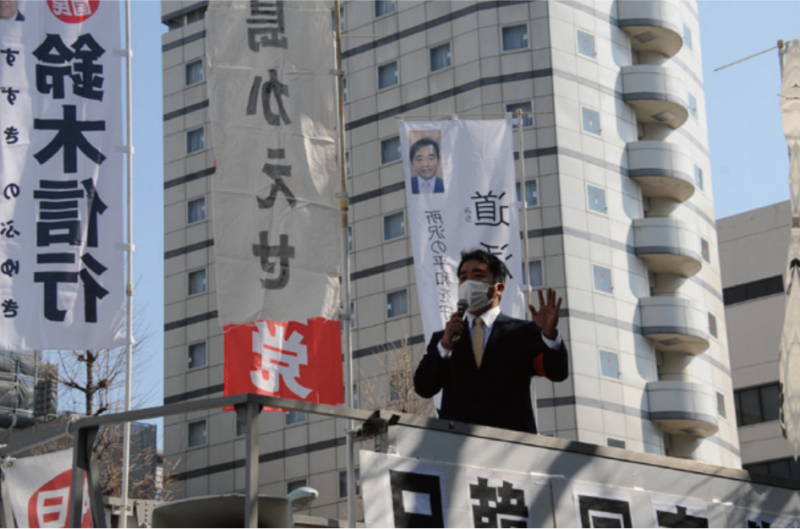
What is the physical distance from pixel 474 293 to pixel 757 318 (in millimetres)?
48584

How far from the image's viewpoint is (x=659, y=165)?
155 ft

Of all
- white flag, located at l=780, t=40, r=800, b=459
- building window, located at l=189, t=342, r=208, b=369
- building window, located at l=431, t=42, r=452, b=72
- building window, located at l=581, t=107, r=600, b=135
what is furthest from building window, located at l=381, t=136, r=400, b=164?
white flag, located at l=780, t=40, r=800, b=459

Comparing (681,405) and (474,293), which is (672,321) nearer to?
(681,405)

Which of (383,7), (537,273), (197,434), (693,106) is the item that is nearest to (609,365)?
(537,273)

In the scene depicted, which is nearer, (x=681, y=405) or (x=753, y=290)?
(x=681, y=405)

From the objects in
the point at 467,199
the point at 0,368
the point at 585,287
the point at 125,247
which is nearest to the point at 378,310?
the point at 585,287

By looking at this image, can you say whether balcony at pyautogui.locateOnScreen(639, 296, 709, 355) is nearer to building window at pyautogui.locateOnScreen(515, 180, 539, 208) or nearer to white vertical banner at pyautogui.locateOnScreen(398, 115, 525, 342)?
building window at pyautogui.locateOnScreen(515, 180, 539, 208)

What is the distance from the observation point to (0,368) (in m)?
51.7

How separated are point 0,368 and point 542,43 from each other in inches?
901

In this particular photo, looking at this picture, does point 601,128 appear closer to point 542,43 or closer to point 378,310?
point 542,43

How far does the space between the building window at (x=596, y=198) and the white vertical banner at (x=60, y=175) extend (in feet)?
104

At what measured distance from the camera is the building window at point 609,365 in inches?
1767

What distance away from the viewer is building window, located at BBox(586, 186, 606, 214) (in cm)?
4684

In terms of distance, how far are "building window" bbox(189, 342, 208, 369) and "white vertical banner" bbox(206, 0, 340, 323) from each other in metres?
36.7
